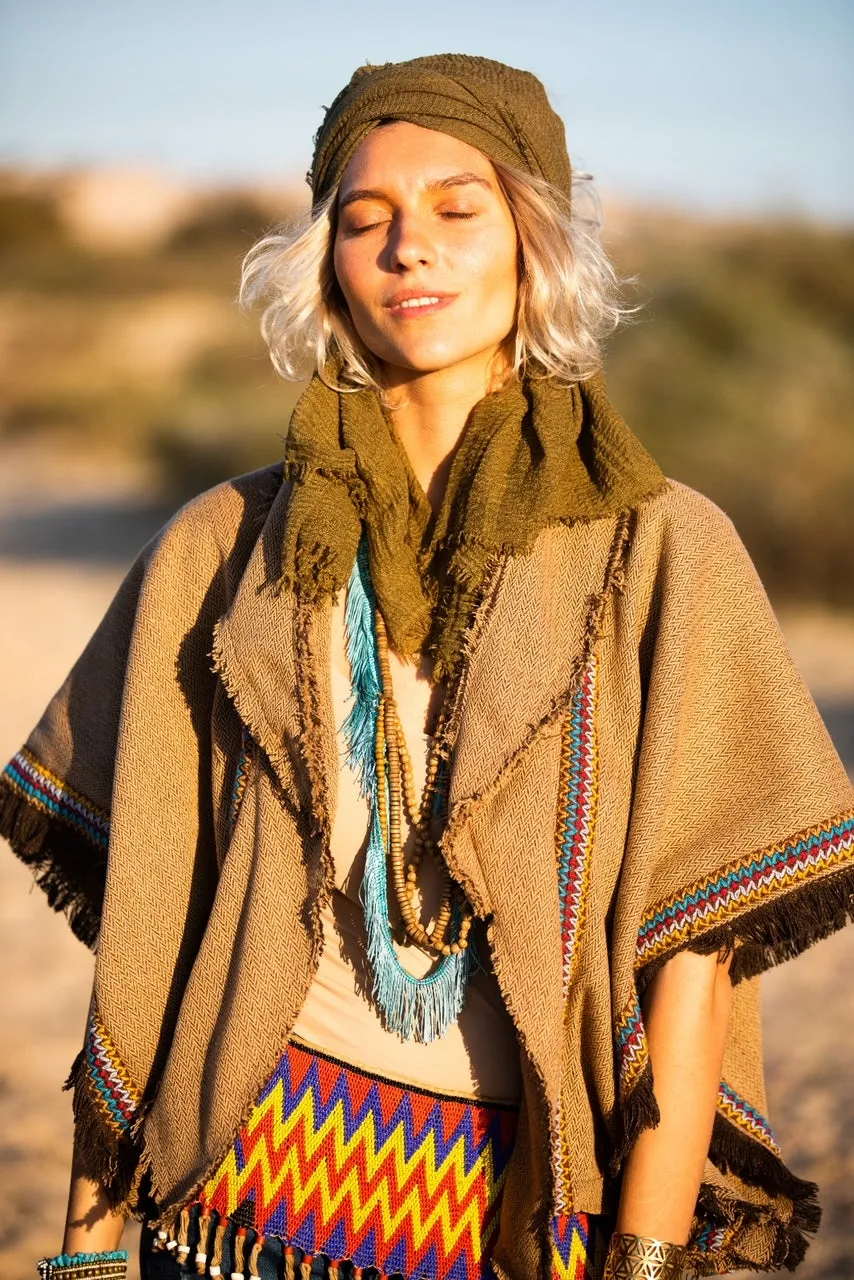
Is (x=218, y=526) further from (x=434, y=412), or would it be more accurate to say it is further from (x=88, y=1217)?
(x=88, y=1217)

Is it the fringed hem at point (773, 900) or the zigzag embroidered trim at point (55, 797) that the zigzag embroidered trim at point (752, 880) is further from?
the zigzag embroidered trim at point (55, 797)

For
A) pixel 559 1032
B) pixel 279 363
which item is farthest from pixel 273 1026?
pixel 279 363

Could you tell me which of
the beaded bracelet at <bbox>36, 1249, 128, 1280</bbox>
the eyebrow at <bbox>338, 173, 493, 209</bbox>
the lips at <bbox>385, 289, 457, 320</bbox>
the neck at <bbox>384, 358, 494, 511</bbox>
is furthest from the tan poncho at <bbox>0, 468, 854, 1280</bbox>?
the eyebrow at <bbox>338, 173, 493, 209</bbox>

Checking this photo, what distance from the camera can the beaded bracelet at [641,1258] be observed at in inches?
73.0

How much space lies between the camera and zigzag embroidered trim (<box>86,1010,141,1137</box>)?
2088 millimetres

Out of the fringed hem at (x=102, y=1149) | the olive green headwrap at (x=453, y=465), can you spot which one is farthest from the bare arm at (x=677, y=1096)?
the fringed hem at (x=102, y=1149)

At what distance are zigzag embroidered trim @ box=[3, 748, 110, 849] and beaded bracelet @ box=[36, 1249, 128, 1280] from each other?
0.57 metres

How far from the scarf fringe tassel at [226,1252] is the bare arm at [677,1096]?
37cm

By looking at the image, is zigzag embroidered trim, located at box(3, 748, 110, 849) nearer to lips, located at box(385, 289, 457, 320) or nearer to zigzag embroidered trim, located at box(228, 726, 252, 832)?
zigzag embroidered trim, located at box(228, 726, 252, 832)

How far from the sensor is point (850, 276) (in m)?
17.6

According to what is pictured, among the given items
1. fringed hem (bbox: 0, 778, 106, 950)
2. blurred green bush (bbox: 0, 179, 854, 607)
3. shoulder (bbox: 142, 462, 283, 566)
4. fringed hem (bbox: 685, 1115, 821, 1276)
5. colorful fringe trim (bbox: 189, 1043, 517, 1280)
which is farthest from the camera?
blurred green bush (bbox: 0, 179, 854, 607)

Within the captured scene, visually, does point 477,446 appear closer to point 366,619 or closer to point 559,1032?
point 366,619

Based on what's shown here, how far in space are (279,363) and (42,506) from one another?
1613cm

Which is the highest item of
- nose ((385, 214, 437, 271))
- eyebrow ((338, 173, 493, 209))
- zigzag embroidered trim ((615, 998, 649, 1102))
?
eyebrow ((338, 173, 493, 209))
